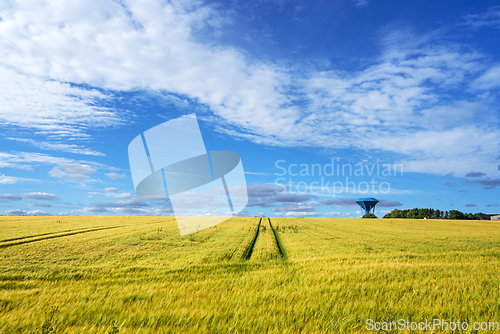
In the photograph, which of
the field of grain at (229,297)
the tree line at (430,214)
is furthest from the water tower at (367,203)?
the field of grain at (229,297)

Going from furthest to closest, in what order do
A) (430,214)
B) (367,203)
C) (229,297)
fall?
(430,214)
(367,203)
(229,297)

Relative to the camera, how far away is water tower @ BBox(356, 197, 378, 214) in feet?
364

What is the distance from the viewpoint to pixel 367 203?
112 m

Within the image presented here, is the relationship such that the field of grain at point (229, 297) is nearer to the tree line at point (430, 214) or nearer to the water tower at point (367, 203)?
the water tower at point (367, 203)

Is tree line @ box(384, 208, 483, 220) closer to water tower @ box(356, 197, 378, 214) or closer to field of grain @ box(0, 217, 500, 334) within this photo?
water tower @ box(356, 197, 378, 214)

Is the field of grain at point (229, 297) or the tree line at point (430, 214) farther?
the tree line at point (430, 214)

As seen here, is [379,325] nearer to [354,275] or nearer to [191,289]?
[354,275]

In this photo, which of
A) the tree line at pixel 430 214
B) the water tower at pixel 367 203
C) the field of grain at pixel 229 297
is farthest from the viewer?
the tree line at pixel 430 214

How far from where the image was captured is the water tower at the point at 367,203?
110956 millimetres

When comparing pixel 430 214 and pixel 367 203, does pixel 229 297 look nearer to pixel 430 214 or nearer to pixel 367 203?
pixel 367 203

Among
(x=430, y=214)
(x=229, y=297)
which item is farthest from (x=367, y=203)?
(x=229, y=297)

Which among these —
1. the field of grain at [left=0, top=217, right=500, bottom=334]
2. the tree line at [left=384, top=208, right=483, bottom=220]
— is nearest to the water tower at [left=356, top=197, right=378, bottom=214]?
the tree line at [left=384, top=208, right=483, bottom=220]

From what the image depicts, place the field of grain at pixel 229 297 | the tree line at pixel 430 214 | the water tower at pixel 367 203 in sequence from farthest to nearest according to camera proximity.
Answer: the tree line at pixel 430 214, the water tower at pixel 367 203, the field of grain at pixel 229 297

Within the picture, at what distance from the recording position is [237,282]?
8.95 meters
